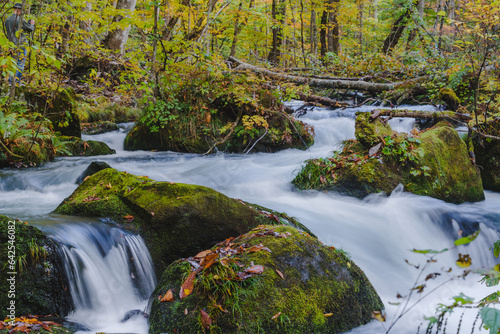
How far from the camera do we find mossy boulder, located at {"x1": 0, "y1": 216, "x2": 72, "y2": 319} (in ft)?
8.56

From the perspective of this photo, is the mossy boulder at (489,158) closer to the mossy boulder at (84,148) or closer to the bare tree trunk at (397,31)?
the mossy boulder at (84,148)

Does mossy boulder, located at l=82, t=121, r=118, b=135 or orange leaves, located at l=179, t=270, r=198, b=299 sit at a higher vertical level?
mossy boulder, located at l=82, t=121, r=118, b=135

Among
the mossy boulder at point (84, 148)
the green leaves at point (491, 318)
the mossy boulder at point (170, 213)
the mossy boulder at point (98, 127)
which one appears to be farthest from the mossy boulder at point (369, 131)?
the mossy boulder at point (98, 127)

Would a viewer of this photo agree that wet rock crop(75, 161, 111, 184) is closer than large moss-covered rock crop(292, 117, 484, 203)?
Yes

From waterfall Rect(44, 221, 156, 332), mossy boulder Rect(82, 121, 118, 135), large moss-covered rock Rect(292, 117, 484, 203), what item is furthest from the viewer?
mossy boulder Rect(82, 121, 118, 135)

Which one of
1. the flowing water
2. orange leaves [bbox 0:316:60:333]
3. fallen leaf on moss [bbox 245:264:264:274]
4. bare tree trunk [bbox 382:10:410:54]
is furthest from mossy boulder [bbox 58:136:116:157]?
bare tree trunk [bbox 382:10:410:54]

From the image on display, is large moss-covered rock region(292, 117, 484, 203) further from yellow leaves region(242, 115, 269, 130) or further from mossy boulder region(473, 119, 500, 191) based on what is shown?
yellow leaves region(242, 115, 269, 130)

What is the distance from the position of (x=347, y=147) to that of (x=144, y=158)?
4769mm

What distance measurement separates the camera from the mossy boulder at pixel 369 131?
6.61 meters

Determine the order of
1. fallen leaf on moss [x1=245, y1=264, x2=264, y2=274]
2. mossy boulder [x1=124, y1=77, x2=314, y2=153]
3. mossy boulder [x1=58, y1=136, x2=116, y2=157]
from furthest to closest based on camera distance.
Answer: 1. mossy boulder [x1=124, y1=77, x2=314, y2=153]
2. mossy boulder [x1=58, y1=136, x2=116, y2=157]
3. fallen leaf on moss [x1=245, y1=264, x2=264, y2=274]

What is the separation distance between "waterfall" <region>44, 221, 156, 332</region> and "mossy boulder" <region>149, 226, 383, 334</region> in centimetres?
44

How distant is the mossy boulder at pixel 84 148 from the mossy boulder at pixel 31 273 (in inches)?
231

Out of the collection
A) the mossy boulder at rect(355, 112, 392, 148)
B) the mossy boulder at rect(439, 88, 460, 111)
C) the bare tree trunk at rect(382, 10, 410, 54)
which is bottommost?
the mossy boulder at rect(355, 112, 392, 148)

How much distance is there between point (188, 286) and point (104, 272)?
1.02 m
